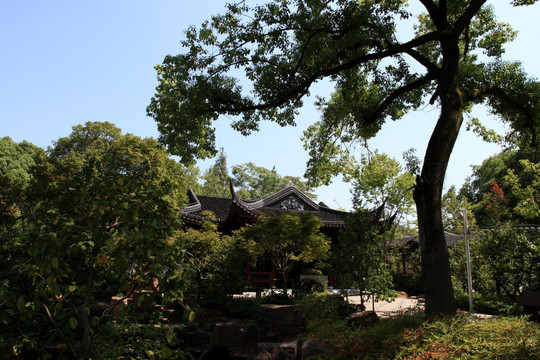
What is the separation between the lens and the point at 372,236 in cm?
895

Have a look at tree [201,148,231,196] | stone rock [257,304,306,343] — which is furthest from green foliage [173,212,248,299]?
tree [201,148,231,196]

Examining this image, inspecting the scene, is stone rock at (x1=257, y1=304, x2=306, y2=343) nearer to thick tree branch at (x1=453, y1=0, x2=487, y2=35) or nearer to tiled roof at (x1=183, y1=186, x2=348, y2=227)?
thick tree branch at (x1=453, y1=0, x2=487, y2=35)

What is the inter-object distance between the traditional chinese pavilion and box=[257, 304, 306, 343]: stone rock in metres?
5.33

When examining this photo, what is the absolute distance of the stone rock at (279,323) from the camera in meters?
8.22

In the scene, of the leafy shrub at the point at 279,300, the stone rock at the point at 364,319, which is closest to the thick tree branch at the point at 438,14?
the stone rock at the point at 364,319

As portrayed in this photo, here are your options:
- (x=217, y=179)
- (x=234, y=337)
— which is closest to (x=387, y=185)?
(x=234, y=337)

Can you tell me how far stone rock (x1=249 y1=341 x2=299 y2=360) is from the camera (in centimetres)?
607

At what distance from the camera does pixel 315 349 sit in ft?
17.2

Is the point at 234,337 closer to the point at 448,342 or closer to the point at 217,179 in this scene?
the point at 448,342

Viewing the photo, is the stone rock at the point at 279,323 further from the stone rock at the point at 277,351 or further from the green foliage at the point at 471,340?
the green foliage at the point at 471,340

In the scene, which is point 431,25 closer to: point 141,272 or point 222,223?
point 141,272

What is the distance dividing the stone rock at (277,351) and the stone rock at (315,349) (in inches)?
29.4

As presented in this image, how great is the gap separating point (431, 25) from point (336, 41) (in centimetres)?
318

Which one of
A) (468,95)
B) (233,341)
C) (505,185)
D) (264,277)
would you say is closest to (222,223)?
(264,277)
